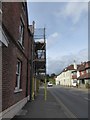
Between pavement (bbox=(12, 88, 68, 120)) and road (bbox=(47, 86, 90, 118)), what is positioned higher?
pavement (bbox=(12, 88, 68, 120))

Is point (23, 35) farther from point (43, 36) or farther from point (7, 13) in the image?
point (43, 36)

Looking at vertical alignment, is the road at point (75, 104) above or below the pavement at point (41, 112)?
below

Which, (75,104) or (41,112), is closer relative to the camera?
(41,112)

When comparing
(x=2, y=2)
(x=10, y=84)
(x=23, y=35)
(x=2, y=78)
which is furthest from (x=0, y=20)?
(x=23, y=35)

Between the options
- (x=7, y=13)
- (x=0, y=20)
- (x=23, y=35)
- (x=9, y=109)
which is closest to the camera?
(x=0, y=20)

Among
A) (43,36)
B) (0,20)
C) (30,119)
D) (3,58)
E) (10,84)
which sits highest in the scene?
(43,36)

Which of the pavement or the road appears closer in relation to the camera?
the pavement

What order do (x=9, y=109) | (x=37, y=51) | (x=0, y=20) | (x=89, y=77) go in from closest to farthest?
1. (x=0, y=20)
2. (x=9, y=109)
3. (x=37, y=51)
4. (x=89, y=77)

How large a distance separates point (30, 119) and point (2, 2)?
17.1ft

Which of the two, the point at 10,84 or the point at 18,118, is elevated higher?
the point at 10,84

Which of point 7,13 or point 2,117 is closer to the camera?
point 2,117

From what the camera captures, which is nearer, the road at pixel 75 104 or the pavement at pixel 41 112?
the pavement at pixel 41 112

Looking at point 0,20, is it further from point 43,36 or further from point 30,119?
point 43,36

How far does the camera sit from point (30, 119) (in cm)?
1207
